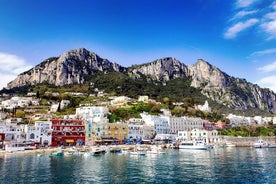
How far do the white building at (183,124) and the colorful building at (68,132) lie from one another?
139 ft

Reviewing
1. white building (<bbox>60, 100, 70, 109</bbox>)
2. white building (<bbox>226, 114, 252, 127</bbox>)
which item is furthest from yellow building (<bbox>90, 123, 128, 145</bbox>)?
white building (<bbox>226, 114, 252, 127</bbox>)

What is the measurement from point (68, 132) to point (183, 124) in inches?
2096

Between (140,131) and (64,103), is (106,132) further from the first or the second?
(64,103)

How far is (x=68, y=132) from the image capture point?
287ft

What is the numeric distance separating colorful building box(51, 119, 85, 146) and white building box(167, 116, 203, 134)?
139ft

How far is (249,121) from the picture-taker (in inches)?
5989

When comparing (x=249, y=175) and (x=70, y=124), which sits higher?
(x=70, y=124)

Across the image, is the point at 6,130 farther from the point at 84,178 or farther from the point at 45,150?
the point at 84,178

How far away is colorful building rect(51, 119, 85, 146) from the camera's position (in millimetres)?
85438

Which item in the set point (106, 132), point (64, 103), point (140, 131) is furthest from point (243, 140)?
point (64, 103)

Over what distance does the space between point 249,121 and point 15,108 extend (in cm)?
11720

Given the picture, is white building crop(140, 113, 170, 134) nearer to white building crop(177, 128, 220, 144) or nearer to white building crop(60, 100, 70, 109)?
white building crop(177, 128, 220, 144)

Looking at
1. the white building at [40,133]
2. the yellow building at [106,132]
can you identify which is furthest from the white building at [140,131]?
the white building at [40,133]

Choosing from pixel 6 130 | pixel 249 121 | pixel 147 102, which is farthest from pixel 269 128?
pixel 6 130
